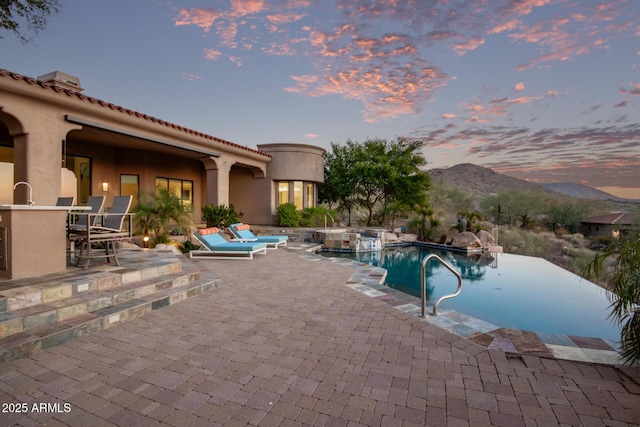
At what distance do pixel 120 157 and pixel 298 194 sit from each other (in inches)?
330

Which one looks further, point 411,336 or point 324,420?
point 411,336

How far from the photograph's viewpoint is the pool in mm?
5777

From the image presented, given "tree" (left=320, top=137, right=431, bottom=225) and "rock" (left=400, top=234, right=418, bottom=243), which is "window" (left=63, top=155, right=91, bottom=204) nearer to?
"tree" (left=320, top=137, right=431, bottom=225)

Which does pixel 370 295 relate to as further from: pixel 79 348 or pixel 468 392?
pixel 79 348

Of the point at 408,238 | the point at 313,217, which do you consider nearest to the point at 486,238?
the point at 408,238

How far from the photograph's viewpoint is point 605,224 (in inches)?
893

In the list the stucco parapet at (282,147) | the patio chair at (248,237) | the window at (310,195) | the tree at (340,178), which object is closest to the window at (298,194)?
the window at (310,195)

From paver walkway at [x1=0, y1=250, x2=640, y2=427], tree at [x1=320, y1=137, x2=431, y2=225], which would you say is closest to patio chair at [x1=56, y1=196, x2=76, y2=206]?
paver walkway at [x1=0, y1=250, x2=640, y2=427]

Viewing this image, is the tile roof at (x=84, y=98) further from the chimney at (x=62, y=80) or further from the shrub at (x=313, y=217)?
the shrub at (x=313, y=217)

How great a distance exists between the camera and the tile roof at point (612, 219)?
2189 cm

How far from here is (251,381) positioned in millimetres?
2689

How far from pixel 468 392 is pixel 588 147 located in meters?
20.8

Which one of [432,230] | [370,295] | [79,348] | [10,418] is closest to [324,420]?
[10,418]

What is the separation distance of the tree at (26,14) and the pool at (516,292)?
1000 cm
